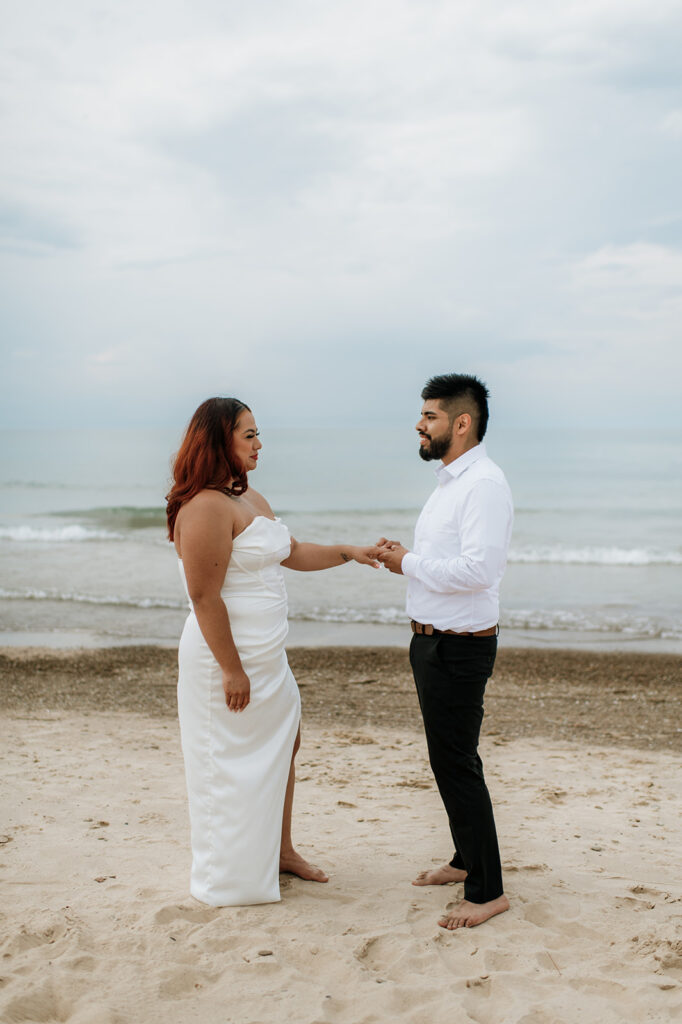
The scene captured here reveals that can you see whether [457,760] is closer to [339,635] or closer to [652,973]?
[652,973]

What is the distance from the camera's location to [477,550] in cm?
353

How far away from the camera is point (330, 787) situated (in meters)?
5.81

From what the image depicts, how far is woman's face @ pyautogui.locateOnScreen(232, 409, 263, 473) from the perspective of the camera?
3783 millimetres

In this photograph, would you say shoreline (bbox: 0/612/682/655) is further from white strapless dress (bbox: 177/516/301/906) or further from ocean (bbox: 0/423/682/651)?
white strapless dress (bbox: 177/516/301/906)

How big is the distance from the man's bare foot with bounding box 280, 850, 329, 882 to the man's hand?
1523mm

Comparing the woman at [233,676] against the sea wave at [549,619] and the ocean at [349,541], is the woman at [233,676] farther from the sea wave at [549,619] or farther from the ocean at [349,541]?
the sea wave at [549,619]

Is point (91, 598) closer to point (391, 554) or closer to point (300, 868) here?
point (300, 868)

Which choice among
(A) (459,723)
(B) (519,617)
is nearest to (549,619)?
(B) (519,617)

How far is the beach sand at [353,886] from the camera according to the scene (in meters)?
3.18

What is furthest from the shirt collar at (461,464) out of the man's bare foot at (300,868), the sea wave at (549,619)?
the sea wave at (549,619)

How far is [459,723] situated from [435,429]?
1.28 m

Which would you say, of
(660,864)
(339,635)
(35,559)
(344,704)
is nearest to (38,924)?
(660,864)

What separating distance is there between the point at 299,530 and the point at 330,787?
2217 centimetres

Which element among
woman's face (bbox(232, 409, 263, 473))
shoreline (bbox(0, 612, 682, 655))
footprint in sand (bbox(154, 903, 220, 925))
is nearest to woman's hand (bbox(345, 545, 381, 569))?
woman's face (bbox(232, 409, 263, 473))
